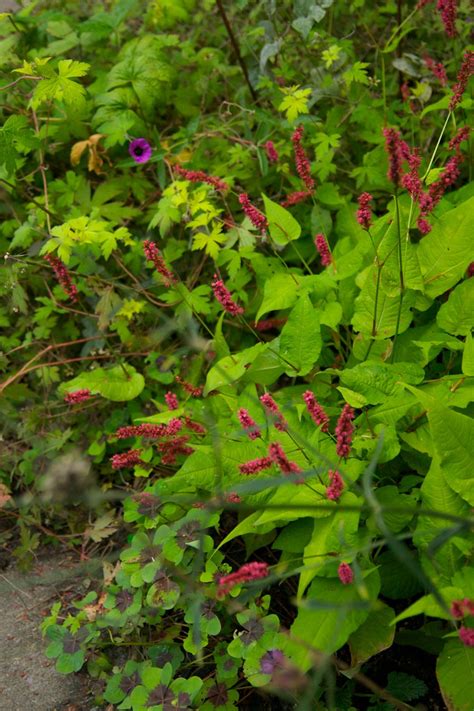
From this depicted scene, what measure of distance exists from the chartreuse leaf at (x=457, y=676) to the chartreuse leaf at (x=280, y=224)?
119 cm

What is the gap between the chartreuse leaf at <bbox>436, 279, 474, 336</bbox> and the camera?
1820 millimetres

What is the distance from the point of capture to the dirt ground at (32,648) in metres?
1.79

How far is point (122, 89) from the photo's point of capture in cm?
265

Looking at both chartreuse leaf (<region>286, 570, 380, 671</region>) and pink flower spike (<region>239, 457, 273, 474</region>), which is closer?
pink flower spike (<region>239, 457, 273, 474</region>)

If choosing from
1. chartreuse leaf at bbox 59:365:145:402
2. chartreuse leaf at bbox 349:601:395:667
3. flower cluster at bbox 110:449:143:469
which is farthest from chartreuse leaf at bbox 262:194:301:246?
chartreuse leaf at bbox 349:601:395:667

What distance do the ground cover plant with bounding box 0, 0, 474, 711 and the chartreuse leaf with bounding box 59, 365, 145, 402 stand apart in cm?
1

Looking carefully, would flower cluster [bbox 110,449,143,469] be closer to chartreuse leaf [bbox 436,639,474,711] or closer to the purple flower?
chartreuse leaf [bbox 436,639,474,711]

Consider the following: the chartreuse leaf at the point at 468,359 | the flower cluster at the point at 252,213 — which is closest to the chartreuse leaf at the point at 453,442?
the chartreuse leaf at the point at 468,359

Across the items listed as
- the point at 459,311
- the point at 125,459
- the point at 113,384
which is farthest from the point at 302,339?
the point at 113,384

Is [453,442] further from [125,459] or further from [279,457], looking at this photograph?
[125,459]

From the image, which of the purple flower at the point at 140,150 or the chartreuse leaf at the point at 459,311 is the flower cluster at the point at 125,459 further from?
the purple flower at the point at 140,150

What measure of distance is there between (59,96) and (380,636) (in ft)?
5.88

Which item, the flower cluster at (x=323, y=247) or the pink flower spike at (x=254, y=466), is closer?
the pink flower spike at (x=254, y=466)

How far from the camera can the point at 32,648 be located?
75.8 inches
